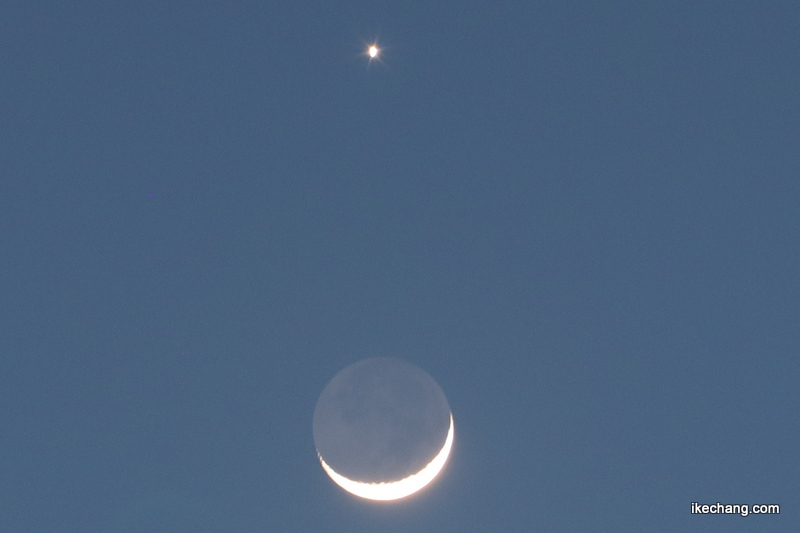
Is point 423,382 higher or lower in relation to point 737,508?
higher

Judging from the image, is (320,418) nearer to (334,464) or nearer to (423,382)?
(334,464)

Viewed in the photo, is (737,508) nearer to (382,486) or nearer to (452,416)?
(452,416)

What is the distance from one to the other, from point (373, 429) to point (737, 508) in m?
27.1

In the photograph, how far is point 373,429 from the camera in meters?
39.0

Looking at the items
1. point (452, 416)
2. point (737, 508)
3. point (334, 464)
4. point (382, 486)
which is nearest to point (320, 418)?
point (334, 464)

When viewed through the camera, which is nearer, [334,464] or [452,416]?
[334,464]

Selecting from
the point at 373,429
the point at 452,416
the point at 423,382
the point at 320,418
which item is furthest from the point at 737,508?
the point at 320,418

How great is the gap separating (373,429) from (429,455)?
4416mm

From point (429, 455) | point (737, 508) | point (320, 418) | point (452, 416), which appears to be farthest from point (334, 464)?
point (737, 508)

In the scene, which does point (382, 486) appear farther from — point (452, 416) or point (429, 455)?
point (452, 416)

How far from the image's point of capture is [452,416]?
41844mm

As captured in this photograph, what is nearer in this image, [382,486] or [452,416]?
[382,486]

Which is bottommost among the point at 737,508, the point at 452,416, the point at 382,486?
the point at 382,486

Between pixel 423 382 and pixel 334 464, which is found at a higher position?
pixel 423 382
